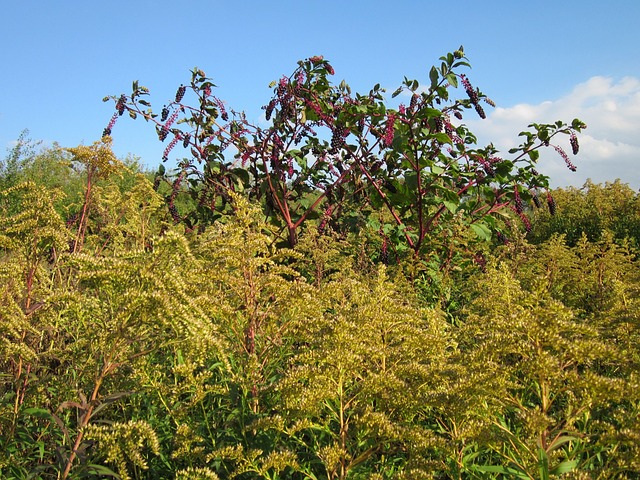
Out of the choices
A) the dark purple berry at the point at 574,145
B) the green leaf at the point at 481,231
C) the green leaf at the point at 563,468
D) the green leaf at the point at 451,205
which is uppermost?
the dark purple berry at the point at 574,145

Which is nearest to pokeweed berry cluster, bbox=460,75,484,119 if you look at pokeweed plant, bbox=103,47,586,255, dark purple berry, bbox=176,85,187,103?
pokeweed plant, bbox=103,47,586,255

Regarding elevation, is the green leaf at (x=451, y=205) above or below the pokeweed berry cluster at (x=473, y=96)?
below

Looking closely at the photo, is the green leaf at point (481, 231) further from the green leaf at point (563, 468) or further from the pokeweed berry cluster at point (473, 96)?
the green leaf at point (563, 468)

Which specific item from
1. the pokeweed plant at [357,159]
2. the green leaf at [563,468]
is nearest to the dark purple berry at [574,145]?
the pokeweed plant at [357,159]

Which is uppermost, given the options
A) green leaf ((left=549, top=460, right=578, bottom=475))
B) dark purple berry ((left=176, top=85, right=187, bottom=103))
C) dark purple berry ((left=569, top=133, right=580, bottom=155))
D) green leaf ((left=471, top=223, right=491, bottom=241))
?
dark purple berry ((left=176, top=85, right=187, bottom=103))

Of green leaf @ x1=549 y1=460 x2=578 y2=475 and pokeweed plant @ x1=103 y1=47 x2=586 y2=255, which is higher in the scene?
pokeweed plant @ x1=103 y1=47 x2=586 y2=255

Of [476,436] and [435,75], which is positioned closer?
[476,436]

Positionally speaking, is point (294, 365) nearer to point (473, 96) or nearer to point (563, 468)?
point (563, 468)

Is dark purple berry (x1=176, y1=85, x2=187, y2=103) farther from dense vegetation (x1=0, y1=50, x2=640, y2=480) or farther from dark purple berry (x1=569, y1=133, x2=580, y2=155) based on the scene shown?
dark purple berry (x1=569, y1=133, x2=580, y2=155)

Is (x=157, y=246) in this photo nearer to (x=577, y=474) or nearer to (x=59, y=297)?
(x=59, y=297)

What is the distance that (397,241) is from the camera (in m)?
5.75

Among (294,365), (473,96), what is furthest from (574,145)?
(294,365)

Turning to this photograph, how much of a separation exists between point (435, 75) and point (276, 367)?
343 cm

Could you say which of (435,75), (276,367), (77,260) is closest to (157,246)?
(77,260)
